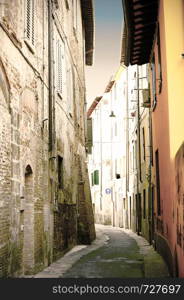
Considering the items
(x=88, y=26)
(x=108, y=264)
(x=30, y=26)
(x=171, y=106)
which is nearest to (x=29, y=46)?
(x=30, y=26)

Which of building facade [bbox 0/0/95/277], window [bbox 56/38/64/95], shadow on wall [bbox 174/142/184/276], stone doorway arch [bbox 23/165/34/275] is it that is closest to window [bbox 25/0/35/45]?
building facade [bbox 0/0/95/277]

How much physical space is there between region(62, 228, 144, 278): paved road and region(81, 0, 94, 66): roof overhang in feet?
35.1

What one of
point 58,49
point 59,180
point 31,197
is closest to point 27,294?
point 31,197

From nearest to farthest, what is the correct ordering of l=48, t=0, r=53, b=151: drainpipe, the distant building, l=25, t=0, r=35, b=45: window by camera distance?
1. l=25, t=0, r=35, b=45: window
2. l=48, t=0, r=53, b=151: drainpipe
3. the distant building

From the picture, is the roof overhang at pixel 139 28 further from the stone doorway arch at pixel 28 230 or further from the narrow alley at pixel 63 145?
the stone doorway arch at pixel 28 230

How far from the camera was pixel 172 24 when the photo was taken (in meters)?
9.26

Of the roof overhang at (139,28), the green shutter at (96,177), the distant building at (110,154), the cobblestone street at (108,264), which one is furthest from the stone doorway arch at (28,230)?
the green shutter at (96,177)

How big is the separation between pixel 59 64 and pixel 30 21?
12.4 feet

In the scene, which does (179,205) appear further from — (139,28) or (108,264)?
(139,28)

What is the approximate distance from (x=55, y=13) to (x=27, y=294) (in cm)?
805

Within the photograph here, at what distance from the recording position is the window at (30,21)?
9812 millimetres

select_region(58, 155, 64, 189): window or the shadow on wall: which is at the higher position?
select_region(58, 155, 64, 189): window

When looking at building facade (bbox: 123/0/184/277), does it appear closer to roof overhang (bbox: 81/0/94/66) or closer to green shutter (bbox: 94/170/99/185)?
roof overhang (bbox: 81/0/94/66)

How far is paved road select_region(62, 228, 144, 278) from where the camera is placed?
9867 millimetres
